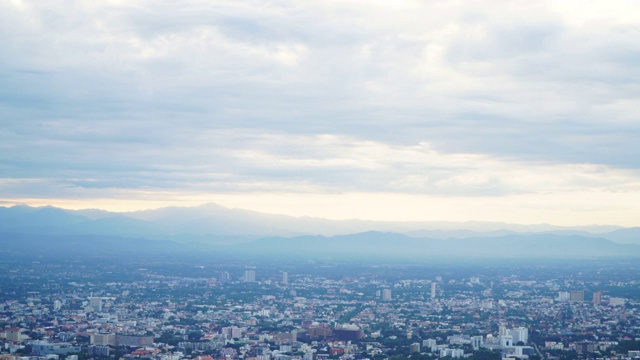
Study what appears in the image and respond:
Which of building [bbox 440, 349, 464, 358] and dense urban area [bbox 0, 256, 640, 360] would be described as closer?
building [bbox 440, 349, 464, 358]

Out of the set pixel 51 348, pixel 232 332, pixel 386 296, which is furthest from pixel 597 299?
pixel 51 348

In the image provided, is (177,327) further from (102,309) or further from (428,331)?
(428,331)

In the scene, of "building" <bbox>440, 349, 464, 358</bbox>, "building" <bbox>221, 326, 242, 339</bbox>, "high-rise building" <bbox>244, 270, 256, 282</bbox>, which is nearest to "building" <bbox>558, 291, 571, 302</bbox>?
"building" <bbox>440, 349, 464, 358</bbox>

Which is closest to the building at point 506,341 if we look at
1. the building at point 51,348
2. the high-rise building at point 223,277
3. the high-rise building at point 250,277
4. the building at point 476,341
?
the building at point 476,341

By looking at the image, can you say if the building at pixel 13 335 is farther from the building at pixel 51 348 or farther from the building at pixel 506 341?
Answer: the building at pixel 506 341

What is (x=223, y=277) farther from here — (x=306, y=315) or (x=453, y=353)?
(x=453, y=353)

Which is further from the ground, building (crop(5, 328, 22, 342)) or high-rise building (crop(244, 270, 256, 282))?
high-rise building (crop(244, 270, 256, 282))

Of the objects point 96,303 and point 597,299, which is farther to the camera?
point 597,299

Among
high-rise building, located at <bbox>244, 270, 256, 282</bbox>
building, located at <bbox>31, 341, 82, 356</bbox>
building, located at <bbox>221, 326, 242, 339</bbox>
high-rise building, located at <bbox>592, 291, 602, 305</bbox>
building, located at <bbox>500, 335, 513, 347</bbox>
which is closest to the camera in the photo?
building, located at <bbox>31, 341, 82, 356</bbox>

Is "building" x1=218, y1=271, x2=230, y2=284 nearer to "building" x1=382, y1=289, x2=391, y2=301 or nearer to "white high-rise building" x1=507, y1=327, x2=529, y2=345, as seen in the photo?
"building" x1=382, y1=289, x2=391, y2=301
